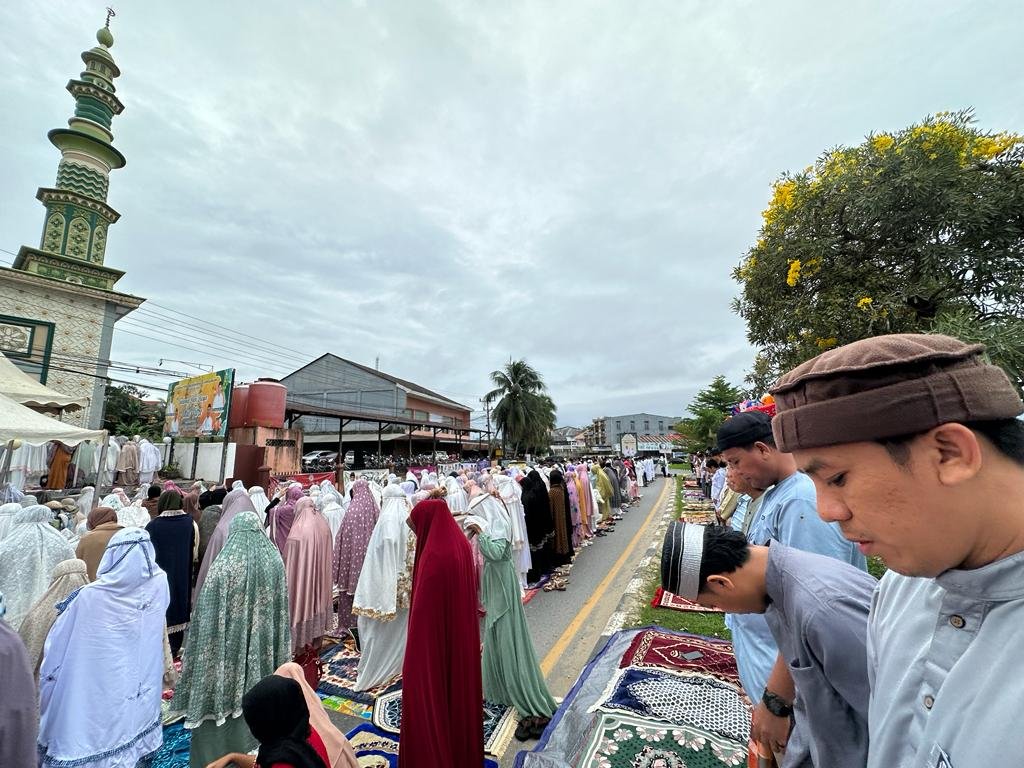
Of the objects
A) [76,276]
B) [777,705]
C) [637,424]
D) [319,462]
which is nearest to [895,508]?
[777,705]

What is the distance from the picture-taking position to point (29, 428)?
261 inches

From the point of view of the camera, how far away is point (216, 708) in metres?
2.90

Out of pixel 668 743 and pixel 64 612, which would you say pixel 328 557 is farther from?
pixel 668 743

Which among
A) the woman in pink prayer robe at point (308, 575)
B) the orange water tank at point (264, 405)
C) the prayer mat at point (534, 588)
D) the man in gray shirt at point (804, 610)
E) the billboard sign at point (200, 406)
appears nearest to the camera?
the man in gray shirt at point (804, 610)

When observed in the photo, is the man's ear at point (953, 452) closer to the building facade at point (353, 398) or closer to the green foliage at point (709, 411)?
the green foliage at point (709, 411)

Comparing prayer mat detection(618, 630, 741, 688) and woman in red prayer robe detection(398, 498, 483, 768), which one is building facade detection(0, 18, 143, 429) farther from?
prayer mat detection(618, 630, 741, 688)

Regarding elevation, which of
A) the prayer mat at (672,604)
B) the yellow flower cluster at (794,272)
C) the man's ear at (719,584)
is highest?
the yellow flower cluster at (794,272)

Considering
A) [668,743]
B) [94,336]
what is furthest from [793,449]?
[94,336]

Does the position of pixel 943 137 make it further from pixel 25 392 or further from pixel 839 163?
pixel 25 392

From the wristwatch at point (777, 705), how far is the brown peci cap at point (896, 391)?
51.2 inches

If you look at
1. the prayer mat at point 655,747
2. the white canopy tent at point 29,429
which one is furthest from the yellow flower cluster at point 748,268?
the white canopy tent at point 29,429

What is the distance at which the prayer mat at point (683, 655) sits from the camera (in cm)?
386

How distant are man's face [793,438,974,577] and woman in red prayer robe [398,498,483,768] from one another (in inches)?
93.8

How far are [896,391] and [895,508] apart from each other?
243mm
